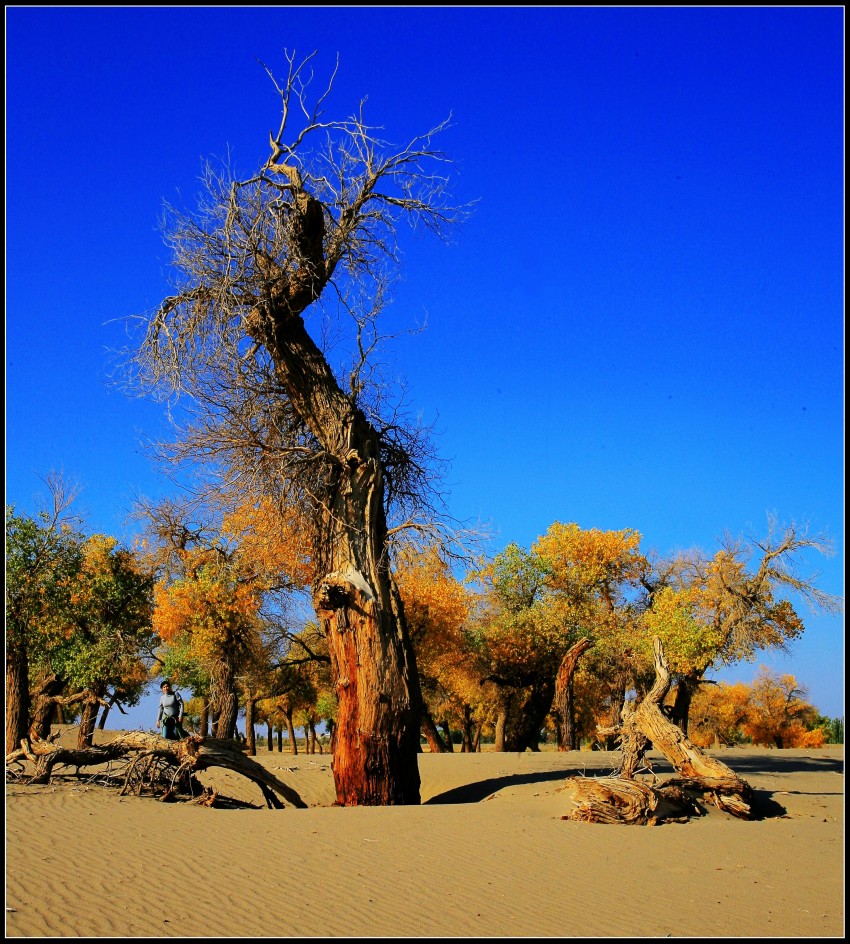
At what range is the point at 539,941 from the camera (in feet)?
21.4

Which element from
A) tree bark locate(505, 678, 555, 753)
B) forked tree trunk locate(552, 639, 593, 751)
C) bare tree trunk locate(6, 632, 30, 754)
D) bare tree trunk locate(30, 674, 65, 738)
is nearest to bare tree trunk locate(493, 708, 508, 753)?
tree bark locate(505, 678, 555, 753)

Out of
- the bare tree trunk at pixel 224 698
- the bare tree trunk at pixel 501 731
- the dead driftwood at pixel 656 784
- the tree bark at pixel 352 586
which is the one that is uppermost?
the tree bark at pixel 352 586

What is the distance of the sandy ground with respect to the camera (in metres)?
6.80

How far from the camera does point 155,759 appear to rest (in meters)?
13.3

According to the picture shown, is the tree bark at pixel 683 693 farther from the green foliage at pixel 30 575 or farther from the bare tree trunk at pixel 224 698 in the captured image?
the green foliage at pixel 30 575

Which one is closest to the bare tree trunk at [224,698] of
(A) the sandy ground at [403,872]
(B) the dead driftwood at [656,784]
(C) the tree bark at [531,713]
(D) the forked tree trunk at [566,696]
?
(D) the forked tree trunk at [566,696]

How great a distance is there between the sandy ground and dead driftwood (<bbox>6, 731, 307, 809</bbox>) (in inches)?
18.4

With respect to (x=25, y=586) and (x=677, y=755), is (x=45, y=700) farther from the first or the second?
(x=677, y=755)

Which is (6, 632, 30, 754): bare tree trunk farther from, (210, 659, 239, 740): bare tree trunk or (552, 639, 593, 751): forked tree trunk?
(552, 639, 593, 751): forked tree trunk

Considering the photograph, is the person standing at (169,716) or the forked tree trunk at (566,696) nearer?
the person standing at (169,716)

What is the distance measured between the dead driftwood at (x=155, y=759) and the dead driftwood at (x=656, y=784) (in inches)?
213

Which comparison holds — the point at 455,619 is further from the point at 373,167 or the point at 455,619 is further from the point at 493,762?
the point at 373,167

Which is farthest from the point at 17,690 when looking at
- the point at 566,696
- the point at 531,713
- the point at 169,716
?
the point at 531,713

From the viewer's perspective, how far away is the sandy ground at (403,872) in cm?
680
